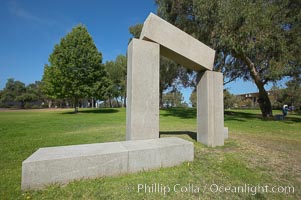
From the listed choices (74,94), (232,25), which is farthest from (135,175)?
(74,94)

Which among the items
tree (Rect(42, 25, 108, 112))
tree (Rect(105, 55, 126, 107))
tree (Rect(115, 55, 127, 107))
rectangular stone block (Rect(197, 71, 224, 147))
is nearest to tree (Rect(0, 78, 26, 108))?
tree (Rect(105, 55, 126, 107))

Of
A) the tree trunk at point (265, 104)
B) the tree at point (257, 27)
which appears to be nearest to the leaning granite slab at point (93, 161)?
the tree at point (257, 27)

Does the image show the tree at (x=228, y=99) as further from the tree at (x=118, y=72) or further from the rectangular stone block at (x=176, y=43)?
the rectangular stone block at (x=176, y=43)

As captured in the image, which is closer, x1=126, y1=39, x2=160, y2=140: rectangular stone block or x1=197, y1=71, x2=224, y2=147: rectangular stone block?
x1=126, y1=39, x2=160, y2=140: rectangular stone block

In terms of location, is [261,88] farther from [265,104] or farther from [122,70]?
[122,70]

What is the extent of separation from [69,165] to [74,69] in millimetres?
21045

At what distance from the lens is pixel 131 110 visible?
4895mm

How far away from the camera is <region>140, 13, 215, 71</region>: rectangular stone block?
204 inches

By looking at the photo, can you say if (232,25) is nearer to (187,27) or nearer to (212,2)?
(212,2)

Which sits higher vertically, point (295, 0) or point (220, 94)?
point (295, 0)

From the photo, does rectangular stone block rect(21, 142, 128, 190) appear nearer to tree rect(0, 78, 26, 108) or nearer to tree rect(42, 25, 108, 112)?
tree rect(42, 25, 108, 112)

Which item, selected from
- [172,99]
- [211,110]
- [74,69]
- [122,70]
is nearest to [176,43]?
[211,110]

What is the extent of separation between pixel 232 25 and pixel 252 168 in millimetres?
10989

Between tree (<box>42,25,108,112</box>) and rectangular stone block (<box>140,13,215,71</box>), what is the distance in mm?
18742
